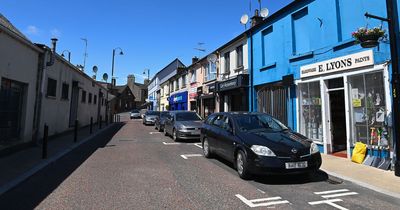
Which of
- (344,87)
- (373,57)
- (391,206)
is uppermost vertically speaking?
(373,57)

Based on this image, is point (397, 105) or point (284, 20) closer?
point (397, 105)

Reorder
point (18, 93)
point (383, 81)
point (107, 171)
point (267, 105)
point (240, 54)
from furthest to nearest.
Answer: point (240, 54), point (267, 105), point (18, 93), point (383, 81), point (107, 171)

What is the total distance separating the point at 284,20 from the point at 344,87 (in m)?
4.81

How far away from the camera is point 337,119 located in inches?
428

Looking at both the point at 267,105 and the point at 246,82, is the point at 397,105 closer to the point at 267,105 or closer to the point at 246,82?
the point at 267,105

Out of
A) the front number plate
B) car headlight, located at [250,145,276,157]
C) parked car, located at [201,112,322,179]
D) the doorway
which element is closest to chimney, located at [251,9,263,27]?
the doorway

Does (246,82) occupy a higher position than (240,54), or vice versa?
(240,54)

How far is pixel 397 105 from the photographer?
7270 mm

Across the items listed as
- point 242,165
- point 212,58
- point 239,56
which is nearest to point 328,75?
point 242,165

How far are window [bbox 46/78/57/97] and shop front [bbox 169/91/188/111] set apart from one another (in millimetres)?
16751

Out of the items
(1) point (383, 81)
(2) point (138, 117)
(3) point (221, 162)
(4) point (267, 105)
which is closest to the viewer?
(1) point (383, 81)

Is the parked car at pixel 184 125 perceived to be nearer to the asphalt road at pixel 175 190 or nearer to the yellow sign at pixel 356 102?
the asphalt road at pixel 175 190

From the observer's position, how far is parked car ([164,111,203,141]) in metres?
14.8

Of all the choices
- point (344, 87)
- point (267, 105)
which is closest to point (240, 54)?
point (267, 105)
